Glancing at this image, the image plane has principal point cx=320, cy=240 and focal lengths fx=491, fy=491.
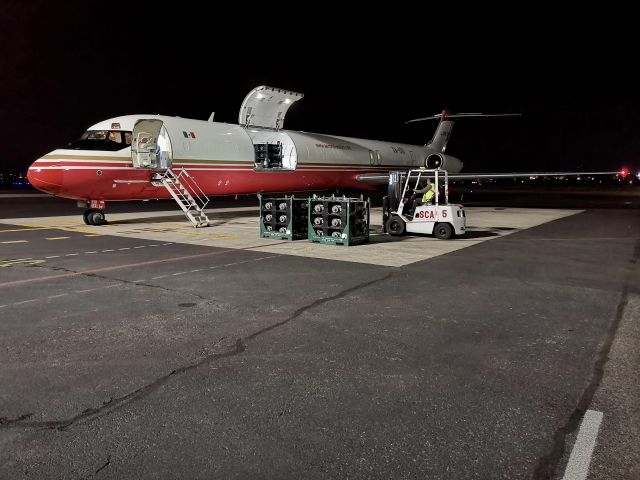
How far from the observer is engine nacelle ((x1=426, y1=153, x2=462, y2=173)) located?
104ft

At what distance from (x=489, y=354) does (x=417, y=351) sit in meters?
0.72

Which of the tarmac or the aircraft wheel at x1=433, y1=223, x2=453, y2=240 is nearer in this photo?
the tarmac

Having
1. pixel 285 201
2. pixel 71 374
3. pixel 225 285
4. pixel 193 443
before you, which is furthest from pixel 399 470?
pixel 285 201

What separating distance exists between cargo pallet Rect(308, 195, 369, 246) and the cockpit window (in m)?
7.24

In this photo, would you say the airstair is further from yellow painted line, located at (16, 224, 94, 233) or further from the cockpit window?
yellow painted line, located at (16, 224, 94, 233)

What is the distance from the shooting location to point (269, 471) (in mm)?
2998

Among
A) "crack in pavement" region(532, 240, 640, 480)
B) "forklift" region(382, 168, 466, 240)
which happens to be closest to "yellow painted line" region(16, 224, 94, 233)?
"forklift" region(382, 168, 466, 240)

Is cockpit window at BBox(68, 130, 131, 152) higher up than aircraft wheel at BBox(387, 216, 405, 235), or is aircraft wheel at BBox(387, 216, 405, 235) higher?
cockpit window at BBox(68, 130, 131, 152)

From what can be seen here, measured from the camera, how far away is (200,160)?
58.6 feet

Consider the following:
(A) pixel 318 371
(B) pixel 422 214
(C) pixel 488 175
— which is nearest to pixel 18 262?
(A) pixel 318 371

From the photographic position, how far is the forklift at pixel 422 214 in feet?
46.0

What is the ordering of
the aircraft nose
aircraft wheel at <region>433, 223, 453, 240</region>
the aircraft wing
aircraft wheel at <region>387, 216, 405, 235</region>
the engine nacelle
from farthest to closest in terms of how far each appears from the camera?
the engine nacelle
the aircraft wing
the aircraft nose
aircraft wheel at <region>387, 216, 405, 235</region>
aircraft wheel at <region>433, 223, 453, 240</region>

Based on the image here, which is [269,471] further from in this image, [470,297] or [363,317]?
[470,297]

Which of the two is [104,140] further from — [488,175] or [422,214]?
[488,175]
